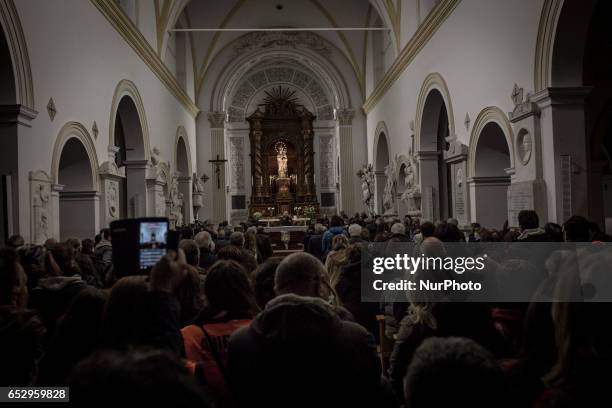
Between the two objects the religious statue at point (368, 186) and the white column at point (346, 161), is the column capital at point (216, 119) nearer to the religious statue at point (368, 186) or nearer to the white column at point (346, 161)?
the white column at point (346, 161)

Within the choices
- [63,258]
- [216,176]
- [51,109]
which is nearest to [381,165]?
[216,176]

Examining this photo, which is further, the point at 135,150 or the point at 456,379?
the point at 135,150

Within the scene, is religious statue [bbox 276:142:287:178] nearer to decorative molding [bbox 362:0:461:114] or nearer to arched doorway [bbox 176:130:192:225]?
arched doorway [bbox 176:130:192:225]

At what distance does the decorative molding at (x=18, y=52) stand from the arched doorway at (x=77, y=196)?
2.77m

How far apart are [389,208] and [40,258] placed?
14671 mm

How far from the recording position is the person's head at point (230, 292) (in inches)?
118

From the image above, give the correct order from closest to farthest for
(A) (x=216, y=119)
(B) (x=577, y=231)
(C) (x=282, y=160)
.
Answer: (B) (x=577, y=231) → (A) (x=216, y=119) → (C) (x=282, y=160)

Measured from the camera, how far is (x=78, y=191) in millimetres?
11250

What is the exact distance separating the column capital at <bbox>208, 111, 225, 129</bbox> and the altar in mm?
2135

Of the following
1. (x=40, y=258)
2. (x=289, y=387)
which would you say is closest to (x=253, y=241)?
(x=40, y=258)

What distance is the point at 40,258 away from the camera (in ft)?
19.0

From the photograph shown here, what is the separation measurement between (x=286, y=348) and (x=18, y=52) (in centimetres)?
780

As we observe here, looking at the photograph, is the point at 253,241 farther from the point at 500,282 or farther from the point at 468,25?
the point at 468,25

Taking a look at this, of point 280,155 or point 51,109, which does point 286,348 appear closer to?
point 51,109
